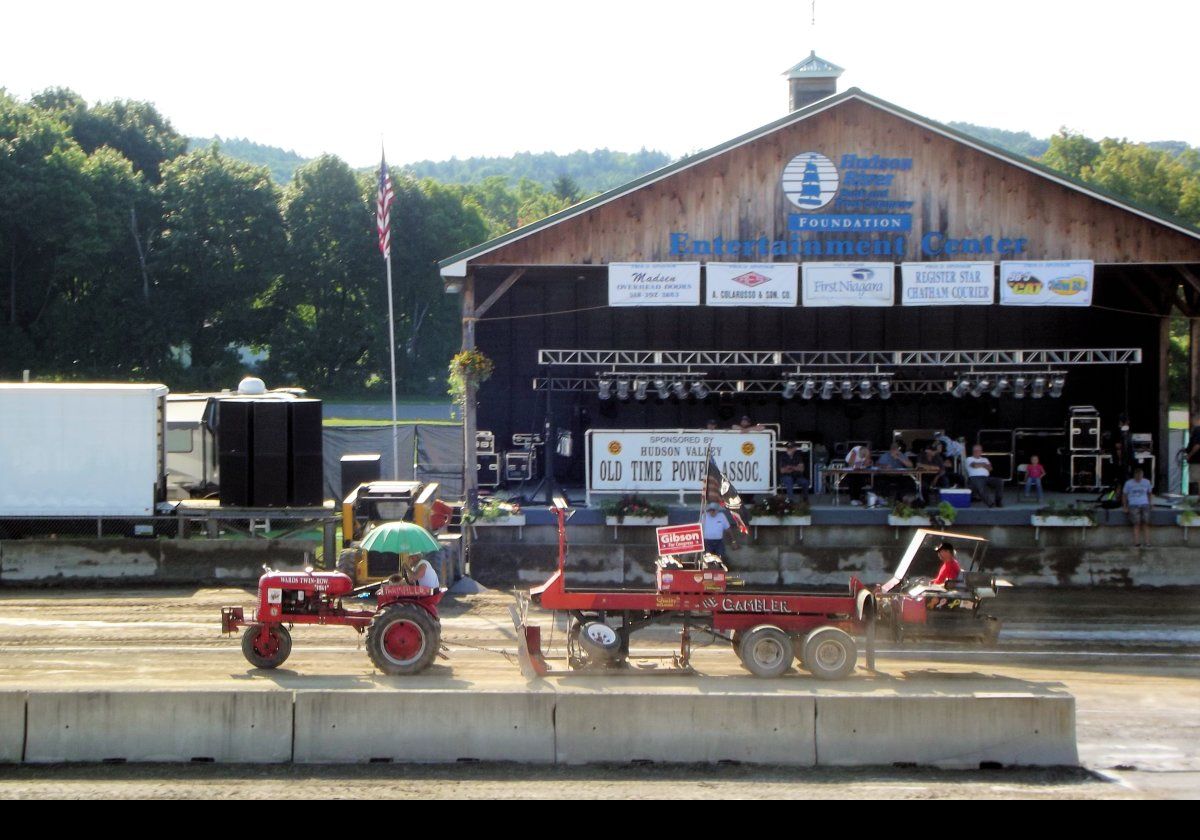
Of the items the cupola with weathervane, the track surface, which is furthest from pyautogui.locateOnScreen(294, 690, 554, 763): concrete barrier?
the cupola with weathervane

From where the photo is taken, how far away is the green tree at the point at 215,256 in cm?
6153

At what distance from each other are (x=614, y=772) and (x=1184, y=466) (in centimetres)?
1755

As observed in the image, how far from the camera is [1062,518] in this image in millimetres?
20406

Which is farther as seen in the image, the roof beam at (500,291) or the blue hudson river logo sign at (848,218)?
the roof beam at (500,291)

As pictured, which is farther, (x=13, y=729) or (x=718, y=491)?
(x=718, y=491)

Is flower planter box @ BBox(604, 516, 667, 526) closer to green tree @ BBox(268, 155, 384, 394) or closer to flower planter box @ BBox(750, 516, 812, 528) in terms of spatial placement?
flower planter box @ BBox(750, 516, 812, 528)

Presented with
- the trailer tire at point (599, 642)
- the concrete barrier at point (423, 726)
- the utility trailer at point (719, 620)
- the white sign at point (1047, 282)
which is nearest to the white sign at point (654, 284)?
the white sign at point (1047, 282)

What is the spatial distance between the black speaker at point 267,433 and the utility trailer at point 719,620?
30.9ft

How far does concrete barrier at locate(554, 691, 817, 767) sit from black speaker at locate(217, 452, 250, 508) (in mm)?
12282

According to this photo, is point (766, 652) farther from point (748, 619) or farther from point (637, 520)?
point (637, 520)

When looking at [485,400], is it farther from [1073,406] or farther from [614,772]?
[614,772]

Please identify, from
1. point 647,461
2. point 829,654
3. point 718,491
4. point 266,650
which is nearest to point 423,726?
point 266,650

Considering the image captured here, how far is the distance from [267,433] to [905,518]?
35.1ft

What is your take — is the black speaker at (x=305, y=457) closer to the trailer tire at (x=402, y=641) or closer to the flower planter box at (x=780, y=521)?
the flower planter box at (x=780, y=521)
